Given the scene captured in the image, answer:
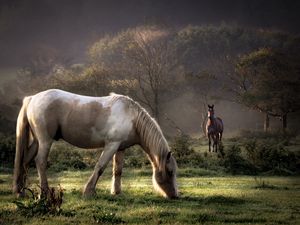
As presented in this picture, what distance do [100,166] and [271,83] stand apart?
37860mm

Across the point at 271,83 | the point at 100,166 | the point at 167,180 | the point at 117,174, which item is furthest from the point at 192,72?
the point at 100,166

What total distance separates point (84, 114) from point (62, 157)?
1268cm

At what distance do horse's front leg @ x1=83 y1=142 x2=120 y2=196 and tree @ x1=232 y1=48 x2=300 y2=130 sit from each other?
32827mm

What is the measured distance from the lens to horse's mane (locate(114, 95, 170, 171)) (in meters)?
11.1

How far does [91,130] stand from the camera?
36.3ft

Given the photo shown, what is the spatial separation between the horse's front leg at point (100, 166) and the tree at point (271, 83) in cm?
3283

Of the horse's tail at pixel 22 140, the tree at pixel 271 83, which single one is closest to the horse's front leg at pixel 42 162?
the horse's tail at pixel 22 140

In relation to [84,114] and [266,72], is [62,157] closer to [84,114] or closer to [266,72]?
[84,114]

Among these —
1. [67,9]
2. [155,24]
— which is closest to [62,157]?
[155,24]

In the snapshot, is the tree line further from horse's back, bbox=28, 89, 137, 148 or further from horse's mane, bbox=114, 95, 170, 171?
horse's back, bbox=28, 89, 137, 148

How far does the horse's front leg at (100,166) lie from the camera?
10.7 m

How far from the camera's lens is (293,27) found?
9462 centimetres

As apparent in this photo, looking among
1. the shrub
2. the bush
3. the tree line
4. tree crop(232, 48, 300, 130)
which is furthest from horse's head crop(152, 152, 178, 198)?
tree crop(232, 48, 300, 130)

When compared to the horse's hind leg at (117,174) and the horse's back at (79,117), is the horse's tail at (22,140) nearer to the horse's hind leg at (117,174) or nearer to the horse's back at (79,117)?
the horse's back at (79,117)
